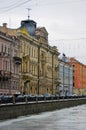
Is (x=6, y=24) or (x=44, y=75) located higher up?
(x=6, y=24)

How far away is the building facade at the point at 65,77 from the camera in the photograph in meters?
145

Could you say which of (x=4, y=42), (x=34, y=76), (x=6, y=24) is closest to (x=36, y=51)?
(x=34, y=76)

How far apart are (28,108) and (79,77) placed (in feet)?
406

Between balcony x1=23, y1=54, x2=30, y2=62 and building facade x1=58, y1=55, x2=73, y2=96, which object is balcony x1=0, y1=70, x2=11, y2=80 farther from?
building facade x1=58, y1=55, x2=73, y2=96

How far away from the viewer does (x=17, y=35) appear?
313 feet

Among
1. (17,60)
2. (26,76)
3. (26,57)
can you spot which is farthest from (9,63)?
(26,57)

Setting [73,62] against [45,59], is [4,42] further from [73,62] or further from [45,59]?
[73,62]

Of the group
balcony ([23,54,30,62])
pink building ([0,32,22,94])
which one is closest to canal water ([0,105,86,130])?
pink building ([0,32,22,94])

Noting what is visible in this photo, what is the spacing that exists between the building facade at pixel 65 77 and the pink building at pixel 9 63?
4715cm

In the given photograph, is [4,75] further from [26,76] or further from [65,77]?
[65,77]

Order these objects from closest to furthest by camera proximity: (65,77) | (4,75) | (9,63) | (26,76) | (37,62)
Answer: (4,75)
(9,63)
(26,76)
(37,62)
(65,77)

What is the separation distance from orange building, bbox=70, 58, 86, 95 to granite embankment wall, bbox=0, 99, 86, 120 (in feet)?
288

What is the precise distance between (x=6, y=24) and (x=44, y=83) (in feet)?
78.8

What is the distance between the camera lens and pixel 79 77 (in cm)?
18300
